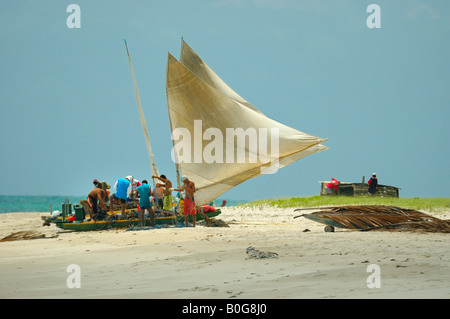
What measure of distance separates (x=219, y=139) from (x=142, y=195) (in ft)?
14.1

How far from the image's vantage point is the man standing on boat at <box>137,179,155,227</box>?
15852 mm

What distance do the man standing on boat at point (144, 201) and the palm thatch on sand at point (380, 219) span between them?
519cm

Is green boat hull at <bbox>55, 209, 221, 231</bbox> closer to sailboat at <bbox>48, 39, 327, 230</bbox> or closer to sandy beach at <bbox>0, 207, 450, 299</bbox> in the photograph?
sailboat at <bbox>48, 39, 327, 230</bbox>

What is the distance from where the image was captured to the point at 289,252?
9.23 m

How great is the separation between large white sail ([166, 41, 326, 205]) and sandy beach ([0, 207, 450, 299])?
633cm

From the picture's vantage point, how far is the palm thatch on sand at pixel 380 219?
1246 cm

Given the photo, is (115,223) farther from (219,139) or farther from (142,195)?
(219,139)

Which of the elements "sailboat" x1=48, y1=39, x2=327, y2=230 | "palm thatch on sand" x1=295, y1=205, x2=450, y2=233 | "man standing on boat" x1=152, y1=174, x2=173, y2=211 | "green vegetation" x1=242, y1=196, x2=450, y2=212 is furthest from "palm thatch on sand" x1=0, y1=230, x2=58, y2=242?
"green vegetation" x1=242, y1=196, x2=450, y2=212

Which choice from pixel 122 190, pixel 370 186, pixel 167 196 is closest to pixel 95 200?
pixel 122 190

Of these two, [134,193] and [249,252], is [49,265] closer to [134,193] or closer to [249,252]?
[249,252]

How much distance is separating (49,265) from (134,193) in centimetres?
923

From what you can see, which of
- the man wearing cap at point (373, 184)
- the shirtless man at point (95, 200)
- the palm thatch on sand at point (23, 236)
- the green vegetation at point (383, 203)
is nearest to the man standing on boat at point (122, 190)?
the shirtless man at point (95, 200)

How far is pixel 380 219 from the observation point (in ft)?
43.1
